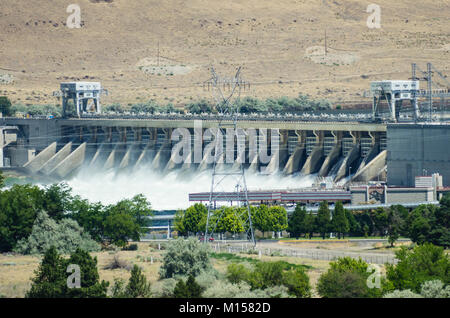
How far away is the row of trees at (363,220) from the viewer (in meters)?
66.9

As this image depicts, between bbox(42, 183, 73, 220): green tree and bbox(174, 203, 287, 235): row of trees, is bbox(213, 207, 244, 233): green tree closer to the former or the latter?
bbox(174, 203, 287, 235): row of trees

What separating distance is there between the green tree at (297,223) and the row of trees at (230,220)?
55 centimetres

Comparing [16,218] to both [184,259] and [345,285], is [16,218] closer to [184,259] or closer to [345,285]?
[184,259]

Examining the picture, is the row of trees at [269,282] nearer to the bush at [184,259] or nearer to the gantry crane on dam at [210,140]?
the bush at [184,259]

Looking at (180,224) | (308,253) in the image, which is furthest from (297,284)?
(180,224)

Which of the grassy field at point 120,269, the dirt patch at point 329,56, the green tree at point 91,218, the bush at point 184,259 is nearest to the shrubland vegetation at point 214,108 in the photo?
the dirt patch at point 329,56

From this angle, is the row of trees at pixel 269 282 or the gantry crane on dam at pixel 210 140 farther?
the gantry crane on dam at pixel 210 140

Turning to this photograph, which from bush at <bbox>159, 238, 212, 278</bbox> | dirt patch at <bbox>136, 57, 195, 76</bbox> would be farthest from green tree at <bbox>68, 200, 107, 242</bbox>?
dirt patch at <bbox>136, 57, 195, 76</bbox>

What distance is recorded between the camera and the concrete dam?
89688mm

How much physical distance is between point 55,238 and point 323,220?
15.8 metres

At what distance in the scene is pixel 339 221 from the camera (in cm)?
7025

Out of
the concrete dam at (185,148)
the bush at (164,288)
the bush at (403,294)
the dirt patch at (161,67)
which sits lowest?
the bush at (164,288)
